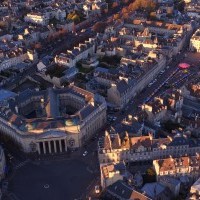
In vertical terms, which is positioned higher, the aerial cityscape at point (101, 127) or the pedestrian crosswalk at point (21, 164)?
the aerial cityscape at point (101, 127)

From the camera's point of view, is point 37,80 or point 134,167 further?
point 37,80

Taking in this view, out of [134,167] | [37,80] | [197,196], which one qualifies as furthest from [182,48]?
[197,196]

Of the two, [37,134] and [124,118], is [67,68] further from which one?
[37,134]

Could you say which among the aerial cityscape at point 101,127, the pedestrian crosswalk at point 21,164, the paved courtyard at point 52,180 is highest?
the aerial cityscape at point 101,127

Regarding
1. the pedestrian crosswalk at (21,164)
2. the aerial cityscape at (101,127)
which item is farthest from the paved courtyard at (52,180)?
the pedestrian crosswalk at (21,164)

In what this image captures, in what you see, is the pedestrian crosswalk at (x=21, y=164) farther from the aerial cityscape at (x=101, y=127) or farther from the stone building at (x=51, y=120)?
the stone building at (x=51, y=120)

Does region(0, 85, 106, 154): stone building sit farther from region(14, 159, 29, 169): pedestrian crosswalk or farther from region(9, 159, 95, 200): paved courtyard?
region(9, 159, 95, 200): paved courtyard

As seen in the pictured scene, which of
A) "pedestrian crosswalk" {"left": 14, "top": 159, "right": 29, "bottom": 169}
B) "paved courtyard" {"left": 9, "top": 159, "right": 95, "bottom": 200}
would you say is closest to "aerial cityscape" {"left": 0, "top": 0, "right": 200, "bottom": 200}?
"pedestrian crosswalk" {"left": 14, "top": 159, "right": 29, "bottom": 169}
